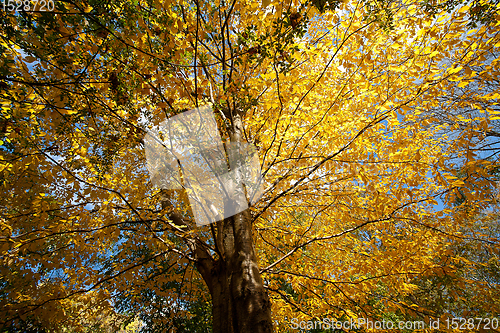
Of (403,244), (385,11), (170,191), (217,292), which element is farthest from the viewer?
(170,191)

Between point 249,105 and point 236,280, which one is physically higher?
point 249,105

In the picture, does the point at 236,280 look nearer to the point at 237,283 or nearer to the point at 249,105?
the point at 237,283

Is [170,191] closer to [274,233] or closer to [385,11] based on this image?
[274,233]

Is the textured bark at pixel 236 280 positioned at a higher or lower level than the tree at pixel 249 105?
lower

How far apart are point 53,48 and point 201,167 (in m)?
2.53

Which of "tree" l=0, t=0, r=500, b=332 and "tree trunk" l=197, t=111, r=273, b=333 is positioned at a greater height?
"tree" l=0, t=0, r=500, b=332

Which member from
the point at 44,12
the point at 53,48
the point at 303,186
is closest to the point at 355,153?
the point at 303,186

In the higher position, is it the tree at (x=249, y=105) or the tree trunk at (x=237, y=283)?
the tree at (x=249, y=105)

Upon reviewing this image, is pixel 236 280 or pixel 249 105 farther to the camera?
pixel 249 105

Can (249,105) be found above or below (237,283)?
above

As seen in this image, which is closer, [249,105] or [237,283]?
[237,283]

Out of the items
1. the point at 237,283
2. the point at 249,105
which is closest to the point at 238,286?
the point at 237,283

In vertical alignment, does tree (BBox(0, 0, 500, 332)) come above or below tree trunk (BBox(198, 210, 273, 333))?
above

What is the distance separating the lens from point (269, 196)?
3.02 metres
